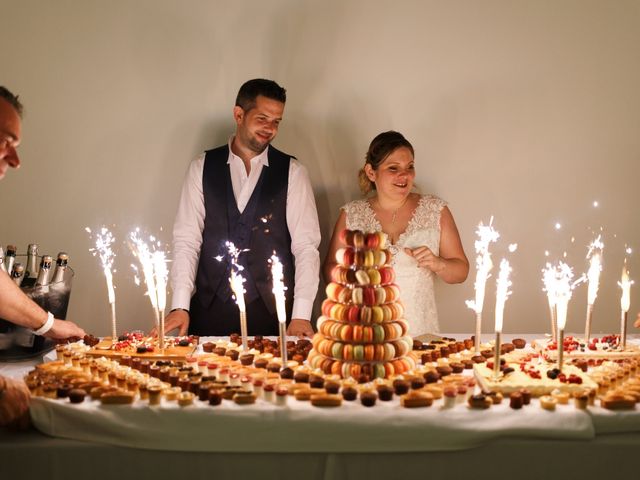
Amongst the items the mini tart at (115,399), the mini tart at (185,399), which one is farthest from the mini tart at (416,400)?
the mini tart at (115,399)

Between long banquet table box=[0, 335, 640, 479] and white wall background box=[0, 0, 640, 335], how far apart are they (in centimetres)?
248

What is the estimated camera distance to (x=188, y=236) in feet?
12.7

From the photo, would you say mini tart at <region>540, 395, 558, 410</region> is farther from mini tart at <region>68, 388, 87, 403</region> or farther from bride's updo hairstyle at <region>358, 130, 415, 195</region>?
bride's updo hairstyle at <region>358, 130, 415, 195</region>

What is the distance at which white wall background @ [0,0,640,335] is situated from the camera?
431 centimetres

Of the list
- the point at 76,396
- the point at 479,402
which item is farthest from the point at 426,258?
the point at 76,396

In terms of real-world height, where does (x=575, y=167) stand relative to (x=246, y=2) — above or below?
below

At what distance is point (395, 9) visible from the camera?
14.2 feet

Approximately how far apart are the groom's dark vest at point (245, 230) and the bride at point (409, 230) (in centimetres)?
34

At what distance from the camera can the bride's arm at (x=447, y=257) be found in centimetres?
367

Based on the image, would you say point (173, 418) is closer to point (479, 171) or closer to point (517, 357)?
point (517, 357)

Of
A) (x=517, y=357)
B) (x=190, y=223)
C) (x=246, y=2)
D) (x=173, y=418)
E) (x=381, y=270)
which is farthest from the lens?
(x=246, y=2)

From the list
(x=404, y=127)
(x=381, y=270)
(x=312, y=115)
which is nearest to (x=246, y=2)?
(x=312, y=115)

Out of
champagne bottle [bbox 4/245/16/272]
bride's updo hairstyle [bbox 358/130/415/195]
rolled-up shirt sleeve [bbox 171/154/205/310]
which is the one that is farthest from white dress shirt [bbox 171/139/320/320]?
champagne bottle [bbox 4/245/16/272]

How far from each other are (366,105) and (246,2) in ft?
3.08
